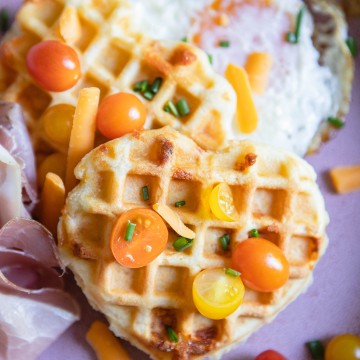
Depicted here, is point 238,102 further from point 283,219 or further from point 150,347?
point 150,347

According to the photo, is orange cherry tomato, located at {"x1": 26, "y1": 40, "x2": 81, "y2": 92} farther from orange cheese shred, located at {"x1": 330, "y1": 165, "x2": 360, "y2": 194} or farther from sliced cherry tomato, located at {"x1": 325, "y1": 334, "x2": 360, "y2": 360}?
sliced cherry tomato, located at {"x1": 325, "y1": 334, "x2": 360, "y2": 360}

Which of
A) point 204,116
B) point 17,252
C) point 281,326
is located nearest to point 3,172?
point 17,252

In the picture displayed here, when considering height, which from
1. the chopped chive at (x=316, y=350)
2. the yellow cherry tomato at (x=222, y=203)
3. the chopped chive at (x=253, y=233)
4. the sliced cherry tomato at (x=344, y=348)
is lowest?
the chopped chive at (x=316, y=350)

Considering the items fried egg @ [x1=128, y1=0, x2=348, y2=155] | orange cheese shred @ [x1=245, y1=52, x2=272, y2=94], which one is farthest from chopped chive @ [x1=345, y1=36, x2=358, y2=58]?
orange cheese shred @ [x1=245, y1=52, x2=272, y2=94]

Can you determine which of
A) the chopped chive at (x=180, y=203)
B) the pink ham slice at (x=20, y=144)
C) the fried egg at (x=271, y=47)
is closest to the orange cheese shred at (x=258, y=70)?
the fried egg at (x=271, y=47)

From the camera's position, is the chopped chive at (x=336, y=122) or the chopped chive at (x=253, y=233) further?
the chopped chive at (x=336, y=122)

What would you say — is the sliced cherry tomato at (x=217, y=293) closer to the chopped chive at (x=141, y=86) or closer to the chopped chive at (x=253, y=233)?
the chopped chive at (x=253, y=233)
